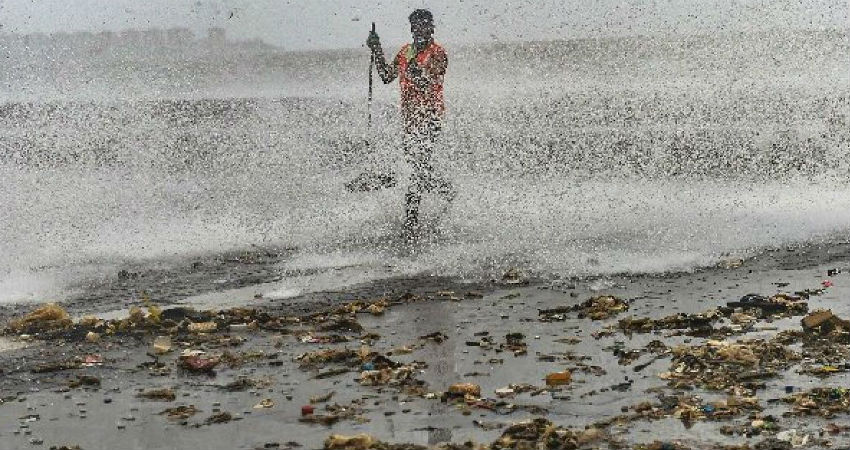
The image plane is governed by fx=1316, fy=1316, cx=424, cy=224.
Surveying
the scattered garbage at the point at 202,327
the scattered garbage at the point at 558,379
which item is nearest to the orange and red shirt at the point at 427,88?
the scattered garbage at the point at 202,327

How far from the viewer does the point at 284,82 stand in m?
42.0

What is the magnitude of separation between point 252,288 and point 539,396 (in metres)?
4.35

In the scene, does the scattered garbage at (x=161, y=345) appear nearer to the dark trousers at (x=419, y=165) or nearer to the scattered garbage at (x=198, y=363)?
the scattered garbage at (x=198, y=363)

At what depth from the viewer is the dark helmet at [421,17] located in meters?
12.7

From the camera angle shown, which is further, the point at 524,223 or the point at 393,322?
the point at 524,223

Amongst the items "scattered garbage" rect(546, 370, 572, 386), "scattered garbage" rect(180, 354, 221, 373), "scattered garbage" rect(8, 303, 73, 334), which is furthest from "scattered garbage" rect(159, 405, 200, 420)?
"scattered garbage" rect(8, 303, 73, 334)

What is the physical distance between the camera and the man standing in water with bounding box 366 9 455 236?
1269 cm

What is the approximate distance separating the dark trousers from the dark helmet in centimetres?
96

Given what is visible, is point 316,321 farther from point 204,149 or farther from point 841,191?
point 204,149

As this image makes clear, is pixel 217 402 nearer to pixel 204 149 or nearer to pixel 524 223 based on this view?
pixel 524 223

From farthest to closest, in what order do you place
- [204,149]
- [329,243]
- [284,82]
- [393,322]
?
[284,82] < [204,149] < [329,243] < [393,322]

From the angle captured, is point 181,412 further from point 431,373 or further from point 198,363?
point 431,373

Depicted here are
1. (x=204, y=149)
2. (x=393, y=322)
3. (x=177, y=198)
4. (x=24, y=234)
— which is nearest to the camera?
(x=393, y=322)

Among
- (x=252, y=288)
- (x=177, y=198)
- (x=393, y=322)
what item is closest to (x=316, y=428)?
(x=393, y=322)
